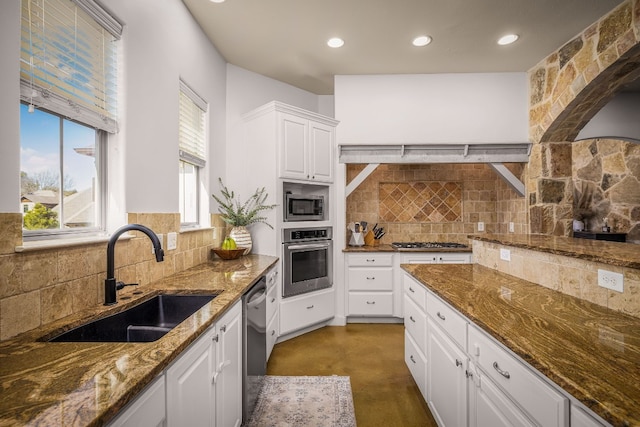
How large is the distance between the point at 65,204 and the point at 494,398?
1.93 m

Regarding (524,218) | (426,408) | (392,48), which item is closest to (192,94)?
(392,48)

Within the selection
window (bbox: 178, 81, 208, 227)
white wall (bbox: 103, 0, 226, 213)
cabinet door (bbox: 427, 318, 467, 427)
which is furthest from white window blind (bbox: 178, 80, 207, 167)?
cabinet door (bbox: 427, 318, 467, 427)

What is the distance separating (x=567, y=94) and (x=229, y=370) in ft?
12.2

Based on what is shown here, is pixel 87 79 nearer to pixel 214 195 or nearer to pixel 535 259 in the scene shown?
pixel 214 195

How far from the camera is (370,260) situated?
147 inches

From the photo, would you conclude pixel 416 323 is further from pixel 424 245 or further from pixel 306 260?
pixel 424 245

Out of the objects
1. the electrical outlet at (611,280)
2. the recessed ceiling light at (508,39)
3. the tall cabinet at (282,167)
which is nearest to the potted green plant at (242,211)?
the tall cabinet at (282,167)

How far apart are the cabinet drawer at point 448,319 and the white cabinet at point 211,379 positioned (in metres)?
1.09

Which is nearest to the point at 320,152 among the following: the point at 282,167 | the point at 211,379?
the point at 282,167

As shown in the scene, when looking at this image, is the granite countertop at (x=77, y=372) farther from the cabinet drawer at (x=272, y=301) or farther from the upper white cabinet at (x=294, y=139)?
the upper white cabinet at (x=294, y=139)

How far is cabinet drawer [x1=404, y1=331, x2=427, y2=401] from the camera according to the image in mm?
2031

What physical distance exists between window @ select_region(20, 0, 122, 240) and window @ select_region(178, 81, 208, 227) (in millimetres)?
821

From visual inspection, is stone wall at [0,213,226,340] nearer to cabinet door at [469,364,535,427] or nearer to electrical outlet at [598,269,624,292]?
cabinet door at [469,364,535,427]

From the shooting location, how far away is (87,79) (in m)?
1.51
